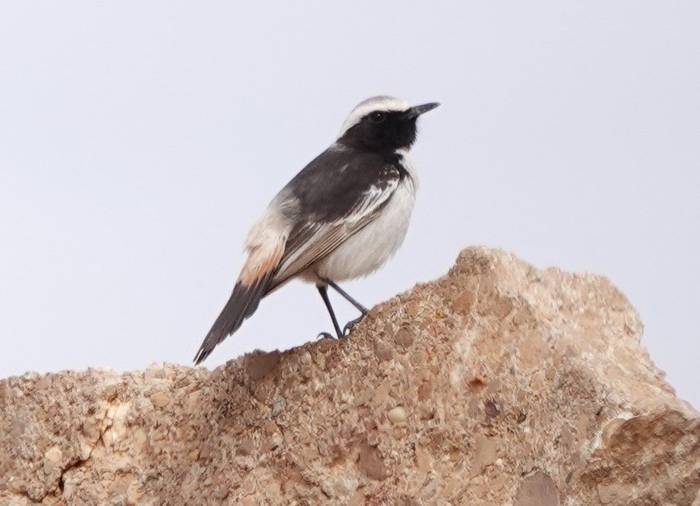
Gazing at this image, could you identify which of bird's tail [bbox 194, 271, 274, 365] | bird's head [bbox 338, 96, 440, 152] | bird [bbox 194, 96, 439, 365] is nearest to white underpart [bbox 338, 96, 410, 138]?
bird's head [bbox 338, 96, 440, 152]

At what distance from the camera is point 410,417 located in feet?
21.4

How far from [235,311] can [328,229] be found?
78 centimetres

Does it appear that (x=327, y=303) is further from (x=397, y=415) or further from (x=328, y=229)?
(x=397, y=415)

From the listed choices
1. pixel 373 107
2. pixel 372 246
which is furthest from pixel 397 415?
pixel 373 107

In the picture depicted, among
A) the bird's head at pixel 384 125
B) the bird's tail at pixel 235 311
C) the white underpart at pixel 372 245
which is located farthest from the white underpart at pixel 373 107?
the bird's tail at pixel 235 311

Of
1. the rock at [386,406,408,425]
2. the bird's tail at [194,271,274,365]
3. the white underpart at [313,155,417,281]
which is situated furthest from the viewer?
the white underpart at [313,155,417,281]

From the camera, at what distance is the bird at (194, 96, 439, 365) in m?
7.76

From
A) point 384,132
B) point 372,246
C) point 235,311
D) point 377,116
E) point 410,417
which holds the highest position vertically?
point 377,116

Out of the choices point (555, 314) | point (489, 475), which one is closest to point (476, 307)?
point (555, 314)

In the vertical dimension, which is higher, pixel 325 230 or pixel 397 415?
pixel 325 230

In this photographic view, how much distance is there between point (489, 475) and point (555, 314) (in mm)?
769

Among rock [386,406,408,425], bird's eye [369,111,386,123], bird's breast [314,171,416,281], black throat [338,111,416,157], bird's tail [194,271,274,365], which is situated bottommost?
rock [386,406,408,425]

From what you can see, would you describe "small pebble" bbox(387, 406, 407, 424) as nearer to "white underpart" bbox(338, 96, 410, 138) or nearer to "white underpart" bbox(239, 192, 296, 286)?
"white underpart" bbox(239, 192, 296, 286)

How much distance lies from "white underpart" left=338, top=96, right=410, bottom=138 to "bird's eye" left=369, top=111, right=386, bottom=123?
3 cm
